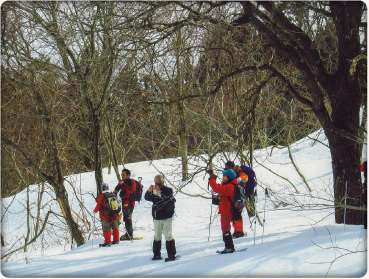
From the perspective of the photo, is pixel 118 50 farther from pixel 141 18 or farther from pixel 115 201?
pixel 115 201

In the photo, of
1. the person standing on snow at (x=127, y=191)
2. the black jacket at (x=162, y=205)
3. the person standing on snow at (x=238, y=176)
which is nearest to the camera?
the black jacket at (x=162, y=205)

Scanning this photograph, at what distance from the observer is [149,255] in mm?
7758

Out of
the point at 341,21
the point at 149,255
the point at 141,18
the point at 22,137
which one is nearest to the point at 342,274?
the point at 149,255

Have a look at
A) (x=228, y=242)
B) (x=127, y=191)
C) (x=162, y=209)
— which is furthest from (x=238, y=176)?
(x=127, y=191)

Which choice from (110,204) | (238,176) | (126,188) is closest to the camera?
(238,176)

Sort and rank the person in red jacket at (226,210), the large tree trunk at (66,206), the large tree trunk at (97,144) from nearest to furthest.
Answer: the person in red jacket at (226,210) < the large tree trunk at (97,144) < the large tree trunk at (66,206)

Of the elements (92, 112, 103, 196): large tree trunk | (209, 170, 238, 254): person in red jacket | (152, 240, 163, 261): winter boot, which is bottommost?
(152, 240, 163, 261): winter boot

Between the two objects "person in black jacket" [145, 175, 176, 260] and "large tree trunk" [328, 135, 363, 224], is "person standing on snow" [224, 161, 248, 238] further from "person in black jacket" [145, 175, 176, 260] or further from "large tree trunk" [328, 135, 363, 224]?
"large tree trunk" [328, 135, 363, 224]

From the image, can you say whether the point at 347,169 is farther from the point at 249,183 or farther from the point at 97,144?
the point at 97,144

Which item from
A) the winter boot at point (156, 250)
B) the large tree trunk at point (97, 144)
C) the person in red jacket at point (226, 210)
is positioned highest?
the large tree trunk at point (97, 144)

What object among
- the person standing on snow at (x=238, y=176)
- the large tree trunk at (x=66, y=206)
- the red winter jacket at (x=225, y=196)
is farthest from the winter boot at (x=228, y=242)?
the large tree trunk at (x=66, y=206)

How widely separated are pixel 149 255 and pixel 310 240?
286 cm

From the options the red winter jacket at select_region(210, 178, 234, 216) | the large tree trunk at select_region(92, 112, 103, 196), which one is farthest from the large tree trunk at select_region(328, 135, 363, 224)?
the large tree trunk at select_region(92, 112, 103, 196)

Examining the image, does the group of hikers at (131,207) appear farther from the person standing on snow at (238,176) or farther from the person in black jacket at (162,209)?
the person standing on snow at (238,176)
